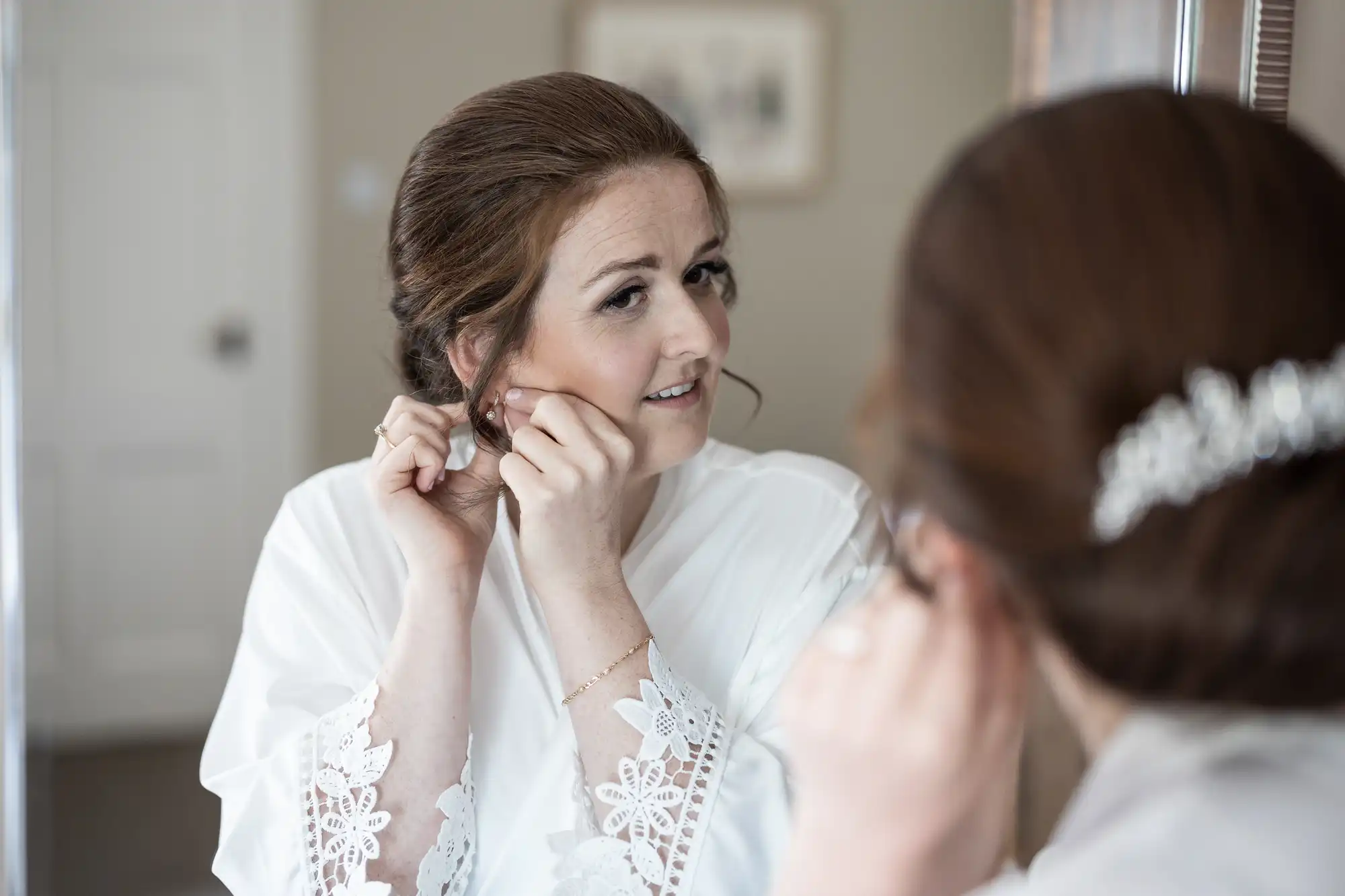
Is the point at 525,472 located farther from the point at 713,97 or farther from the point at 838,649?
the point at 713,97

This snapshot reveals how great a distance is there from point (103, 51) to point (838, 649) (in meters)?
2.66

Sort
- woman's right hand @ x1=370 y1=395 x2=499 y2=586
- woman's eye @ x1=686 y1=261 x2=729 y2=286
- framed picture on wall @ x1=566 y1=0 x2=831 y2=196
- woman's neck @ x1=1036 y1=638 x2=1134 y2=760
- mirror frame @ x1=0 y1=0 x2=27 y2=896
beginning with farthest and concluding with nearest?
framed picture on wall @ x1=566 y1=0 x2=831 y2=196 → mirror frame @ x1=0 y1=0 x2=27 y2=896 → woman's eye @ x1=686 y1=261 x2=729 y2=286 → woman's right hand @ x1=370 y1=395 x2=499 y2=586 → woman's neck @ x1=1036 y1=638 x2=1134 y2=760

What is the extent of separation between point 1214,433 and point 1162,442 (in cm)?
2

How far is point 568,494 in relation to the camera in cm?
107

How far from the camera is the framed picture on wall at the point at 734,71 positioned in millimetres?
3088

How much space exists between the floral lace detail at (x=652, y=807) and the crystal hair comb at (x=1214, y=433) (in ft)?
1.86

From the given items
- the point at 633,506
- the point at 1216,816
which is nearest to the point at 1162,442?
the point at 1216,816

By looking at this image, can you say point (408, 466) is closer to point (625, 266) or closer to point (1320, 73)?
point (625, 266)

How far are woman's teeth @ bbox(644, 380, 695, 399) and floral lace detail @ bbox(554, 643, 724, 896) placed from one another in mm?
273

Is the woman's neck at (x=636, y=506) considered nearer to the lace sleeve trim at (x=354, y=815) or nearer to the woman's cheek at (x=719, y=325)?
the woman's cheek at (x=719, y=325)

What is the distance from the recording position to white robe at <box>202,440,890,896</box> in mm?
1040

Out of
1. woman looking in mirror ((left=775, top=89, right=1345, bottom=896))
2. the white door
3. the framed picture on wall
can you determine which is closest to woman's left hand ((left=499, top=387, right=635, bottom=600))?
woman looking in mirror ((left=775, top=89, right=1345, bottom=896))

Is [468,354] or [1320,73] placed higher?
[1320,73]

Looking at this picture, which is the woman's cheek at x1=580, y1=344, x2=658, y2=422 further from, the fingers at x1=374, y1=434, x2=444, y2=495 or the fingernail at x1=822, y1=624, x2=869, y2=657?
the fingernail at x1=822, y1=624, x2=869, y2=657
